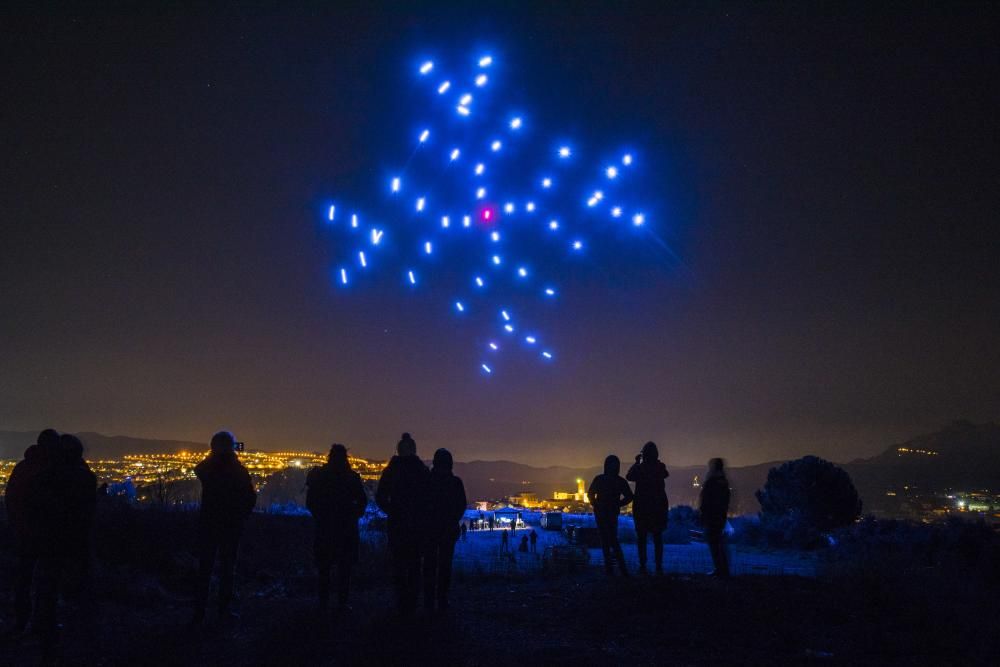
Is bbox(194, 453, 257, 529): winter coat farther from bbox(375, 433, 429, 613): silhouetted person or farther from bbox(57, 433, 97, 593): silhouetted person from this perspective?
bbox(375, 433, 429, 613): silhouetted person

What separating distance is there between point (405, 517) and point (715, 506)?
4847 mm

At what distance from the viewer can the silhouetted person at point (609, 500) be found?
9.58 metres

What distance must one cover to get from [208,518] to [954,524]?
60.4 feet

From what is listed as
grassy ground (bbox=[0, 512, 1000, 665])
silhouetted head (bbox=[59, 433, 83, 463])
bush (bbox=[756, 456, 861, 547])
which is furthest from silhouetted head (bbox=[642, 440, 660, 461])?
bush (bbox=[756, 456, 861, 547])

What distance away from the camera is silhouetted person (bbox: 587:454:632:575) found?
377 inches

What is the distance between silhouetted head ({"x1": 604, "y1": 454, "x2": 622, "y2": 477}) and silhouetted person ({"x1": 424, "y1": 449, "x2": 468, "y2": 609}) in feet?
9.55

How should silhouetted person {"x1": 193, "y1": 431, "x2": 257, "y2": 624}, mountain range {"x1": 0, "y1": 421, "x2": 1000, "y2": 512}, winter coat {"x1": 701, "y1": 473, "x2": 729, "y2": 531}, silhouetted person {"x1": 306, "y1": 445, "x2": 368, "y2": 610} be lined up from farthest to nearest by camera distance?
mountain range {"x1": 0, "y1": 421, "x2": 1000, "y2": 512}, winter coat {"x1": 701, "y1": 473, "x2": 729, "y2": 531}, silhouetted person {"x1": 306, "y1": 445, "x2": 368, "y2": 610}, silhouetted person {"x1": 193, "y1": 431, "x2": 257, "y2": 624}

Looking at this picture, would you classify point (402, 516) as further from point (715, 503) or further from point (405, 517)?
point (715, 503)

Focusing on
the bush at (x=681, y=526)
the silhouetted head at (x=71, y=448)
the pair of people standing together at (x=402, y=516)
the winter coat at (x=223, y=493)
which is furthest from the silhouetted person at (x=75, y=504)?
the bush at (x=681, y=526)

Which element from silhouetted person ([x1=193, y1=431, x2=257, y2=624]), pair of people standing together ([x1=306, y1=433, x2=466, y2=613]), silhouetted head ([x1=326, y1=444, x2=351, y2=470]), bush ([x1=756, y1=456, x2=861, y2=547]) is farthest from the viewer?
bush ([x1=756, y1=456, x2=861, y2=547])

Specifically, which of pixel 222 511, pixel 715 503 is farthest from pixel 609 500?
pixel 222 511

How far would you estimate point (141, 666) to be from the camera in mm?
5074

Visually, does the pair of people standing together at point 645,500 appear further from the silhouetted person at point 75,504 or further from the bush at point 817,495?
the bush at point 817,495

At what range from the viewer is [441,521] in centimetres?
710
